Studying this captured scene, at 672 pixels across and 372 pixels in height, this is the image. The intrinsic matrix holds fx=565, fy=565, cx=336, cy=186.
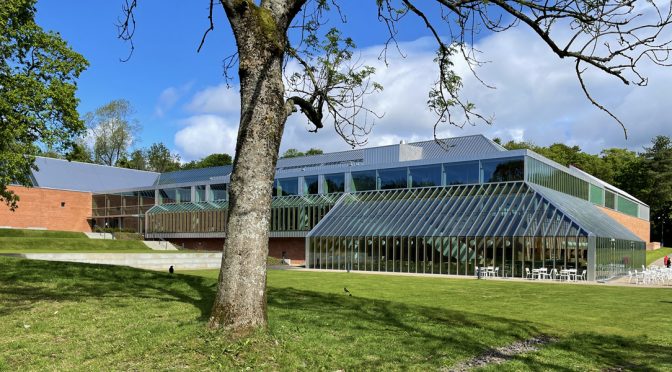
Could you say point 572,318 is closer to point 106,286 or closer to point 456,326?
point 456,326

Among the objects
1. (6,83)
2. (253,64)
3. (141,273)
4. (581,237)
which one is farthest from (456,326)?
(581,237)

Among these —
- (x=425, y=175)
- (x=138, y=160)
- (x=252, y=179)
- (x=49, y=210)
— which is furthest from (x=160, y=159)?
(x=252, y=179)

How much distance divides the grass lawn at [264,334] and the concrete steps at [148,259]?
18.6 metres

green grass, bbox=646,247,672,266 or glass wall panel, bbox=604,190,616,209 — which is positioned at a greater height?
glass wall panel, bbox=604,190,616,209

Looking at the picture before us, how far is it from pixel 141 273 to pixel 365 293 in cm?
869

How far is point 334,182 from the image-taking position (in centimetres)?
4872

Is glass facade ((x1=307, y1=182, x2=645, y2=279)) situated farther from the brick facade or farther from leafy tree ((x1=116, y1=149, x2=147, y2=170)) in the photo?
leafy tree ((x1=116, y1=149, x2=147, y2=170))

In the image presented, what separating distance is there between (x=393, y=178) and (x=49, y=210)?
38.9 meters

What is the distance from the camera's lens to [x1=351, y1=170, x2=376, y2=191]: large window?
4572 centimetres

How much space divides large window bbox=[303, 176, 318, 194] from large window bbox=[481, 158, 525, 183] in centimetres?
1637

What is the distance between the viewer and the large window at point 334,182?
48.1 metres

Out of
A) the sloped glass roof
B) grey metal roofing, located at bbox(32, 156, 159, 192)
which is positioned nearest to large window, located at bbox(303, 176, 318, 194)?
the sloped glass roof

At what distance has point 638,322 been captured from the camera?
12.8 metres

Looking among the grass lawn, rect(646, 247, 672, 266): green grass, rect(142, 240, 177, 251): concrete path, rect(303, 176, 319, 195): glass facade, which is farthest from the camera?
rect(646, 247, 672, 266): green grass
